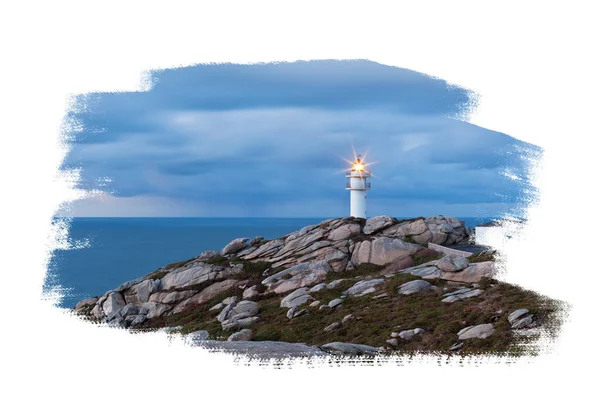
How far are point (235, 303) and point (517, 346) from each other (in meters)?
23.6

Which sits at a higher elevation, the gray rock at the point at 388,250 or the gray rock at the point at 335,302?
the gray rock at the point at 388,250

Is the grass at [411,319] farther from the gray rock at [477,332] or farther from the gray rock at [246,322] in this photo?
the gray rock at [246,322]

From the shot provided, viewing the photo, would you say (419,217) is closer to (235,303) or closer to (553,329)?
(235,303)

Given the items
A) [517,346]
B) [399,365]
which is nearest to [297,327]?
[517,346]

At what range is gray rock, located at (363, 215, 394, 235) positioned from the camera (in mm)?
49062

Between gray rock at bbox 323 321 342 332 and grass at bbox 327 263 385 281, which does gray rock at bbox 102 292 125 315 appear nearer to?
grass at bbox 327 263 385 281

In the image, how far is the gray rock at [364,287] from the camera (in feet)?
115

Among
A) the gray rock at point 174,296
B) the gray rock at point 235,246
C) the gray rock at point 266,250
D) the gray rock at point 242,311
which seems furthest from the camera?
the gray rock at point 235,246

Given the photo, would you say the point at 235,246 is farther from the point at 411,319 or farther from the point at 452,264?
the point at 411,319

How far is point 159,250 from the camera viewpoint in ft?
565

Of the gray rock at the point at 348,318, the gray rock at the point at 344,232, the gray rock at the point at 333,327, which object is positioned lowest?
the gray rock at the point at 333,327

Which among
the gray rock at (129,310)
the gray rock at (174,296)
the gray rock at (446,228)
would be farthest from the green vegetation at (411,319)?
the gray rock at (446,228)

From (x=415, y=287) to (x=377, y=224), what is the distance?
17.3 metres

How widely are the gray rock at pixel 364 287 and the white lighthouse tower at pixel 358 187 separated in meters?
20.8
